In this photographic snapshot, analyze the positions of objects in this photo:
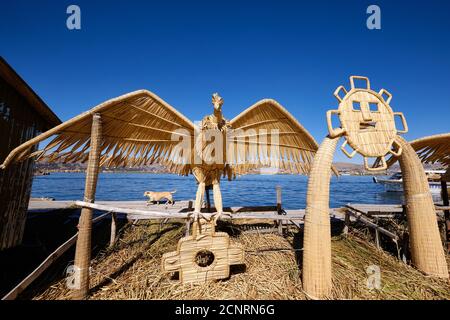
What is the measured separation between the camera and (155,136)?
406cm

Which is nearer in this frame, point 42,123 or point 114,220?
point 114,220

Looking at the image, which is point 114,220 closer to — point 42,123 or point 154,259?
point 154,259

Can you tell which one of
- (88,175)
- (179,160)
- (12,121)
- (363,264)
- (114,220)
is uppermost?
(12,121)

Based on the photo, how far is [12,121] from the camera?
14.7 feet

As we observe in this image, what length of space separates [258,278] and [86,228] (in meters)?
3.02

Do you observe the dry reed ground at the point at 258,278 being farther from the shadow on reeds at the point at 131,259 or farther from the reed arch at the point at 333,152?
the reed arch at the point at 333,152

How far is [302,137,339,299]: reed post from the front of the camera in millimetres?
2904

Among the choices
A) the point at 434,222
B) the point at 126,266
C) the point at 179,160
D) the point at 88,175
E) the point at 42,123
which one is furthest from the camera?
the point at 42,123

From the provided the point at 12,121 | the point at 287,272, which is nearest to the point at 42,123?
the point at 12,121

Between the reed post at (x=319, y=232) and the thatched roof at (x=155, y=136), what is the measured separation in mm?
1380

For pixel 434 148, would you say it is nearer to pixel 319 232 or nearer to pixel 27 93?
pixel 319 232

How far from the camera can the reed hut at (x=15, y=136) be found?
4.19 m

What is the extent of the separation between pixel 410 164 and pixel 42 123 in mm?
9201

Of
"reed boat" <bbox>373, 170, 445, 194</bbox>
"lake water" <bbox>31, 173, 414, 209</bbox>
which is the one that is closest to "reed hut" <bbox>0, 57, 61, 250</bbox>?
"reed boat" <bbox>373, 170, 445, 194</bbox>
